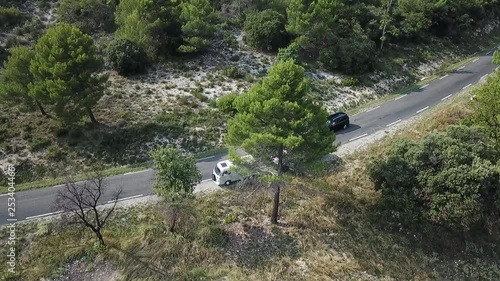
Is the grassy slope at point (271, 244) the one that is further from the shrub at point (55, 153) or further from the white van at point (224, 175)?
the shrub at point (55, 153)

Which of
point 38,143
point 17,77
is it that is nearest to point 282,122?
point 38,143

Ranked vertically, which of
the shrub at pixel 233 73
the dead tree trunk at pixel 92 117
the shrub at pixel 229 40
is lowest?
the dead tree trunk at pixel 92 117

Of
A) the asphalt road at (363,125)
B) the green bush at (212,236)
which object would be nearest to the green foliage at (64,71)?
the asphalt road at (363,125)

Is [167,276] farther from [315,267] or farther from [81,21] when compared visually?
[81,21]

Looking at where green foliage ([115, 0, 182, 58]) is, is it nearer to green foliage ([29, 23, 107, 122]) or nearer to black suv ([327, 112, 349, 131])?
green foliage ([29, 23, 107, 122])

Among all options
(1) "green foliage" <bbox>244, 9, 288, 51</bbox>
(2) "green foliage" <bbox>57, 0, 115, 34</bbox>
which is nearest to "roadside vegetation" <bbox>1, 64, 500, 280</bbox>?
(1) "green foliage" <bbox>244, 9, 288, 51</bbox>
